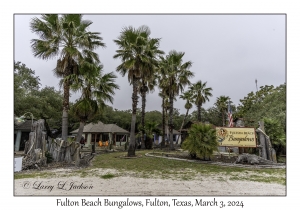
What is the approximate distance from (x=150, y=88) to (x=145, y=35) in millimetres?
9804

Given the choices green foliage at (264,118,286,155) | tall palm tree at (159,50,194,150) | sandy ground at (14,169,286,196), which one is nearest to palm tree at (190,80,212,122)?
tall palm tree at (159,50,194,150)

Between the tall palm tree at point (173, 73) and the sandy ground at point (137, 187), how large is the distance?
13033 millimetres

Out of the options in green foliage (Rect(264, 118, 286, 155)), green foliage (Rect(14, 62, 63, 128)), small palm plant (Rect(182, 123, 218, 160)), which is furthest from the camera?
green foliage (Rect(14, 62, 63, 128))

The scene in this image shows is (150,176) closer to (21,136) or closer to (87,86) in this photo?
(87,86)

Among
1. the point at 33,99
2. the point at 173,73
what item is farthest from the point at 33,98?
the point at 173,73

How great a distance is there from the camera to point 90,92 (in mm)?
11797

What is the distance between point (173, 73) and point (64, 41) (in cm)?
1148

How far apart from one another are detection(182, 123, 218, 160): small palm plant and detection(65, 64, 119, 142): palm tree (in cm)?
625

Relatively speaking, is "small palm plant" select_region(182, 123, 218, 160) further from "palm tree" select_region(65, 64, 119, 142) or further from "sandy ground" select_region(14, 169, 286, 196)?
"palm tree" select_region(65, 64, 119, 142)

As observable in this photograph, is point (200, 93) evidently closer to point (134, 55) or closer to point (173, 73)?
point (173, 73)

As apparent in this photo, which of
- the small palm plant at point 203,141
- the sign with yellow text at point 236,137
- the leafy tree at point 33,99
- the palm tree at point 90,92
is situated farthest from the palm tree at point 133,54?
the leafy tree at point 33,99

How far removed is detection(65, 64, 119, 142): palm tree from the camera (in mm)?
11344

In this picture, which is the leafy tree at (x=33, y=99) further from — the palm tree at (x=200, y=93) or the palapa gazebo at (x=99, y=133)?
the palm tree at (x=200, y=93)

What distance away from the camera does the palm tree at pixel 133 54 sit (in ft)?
41.5
